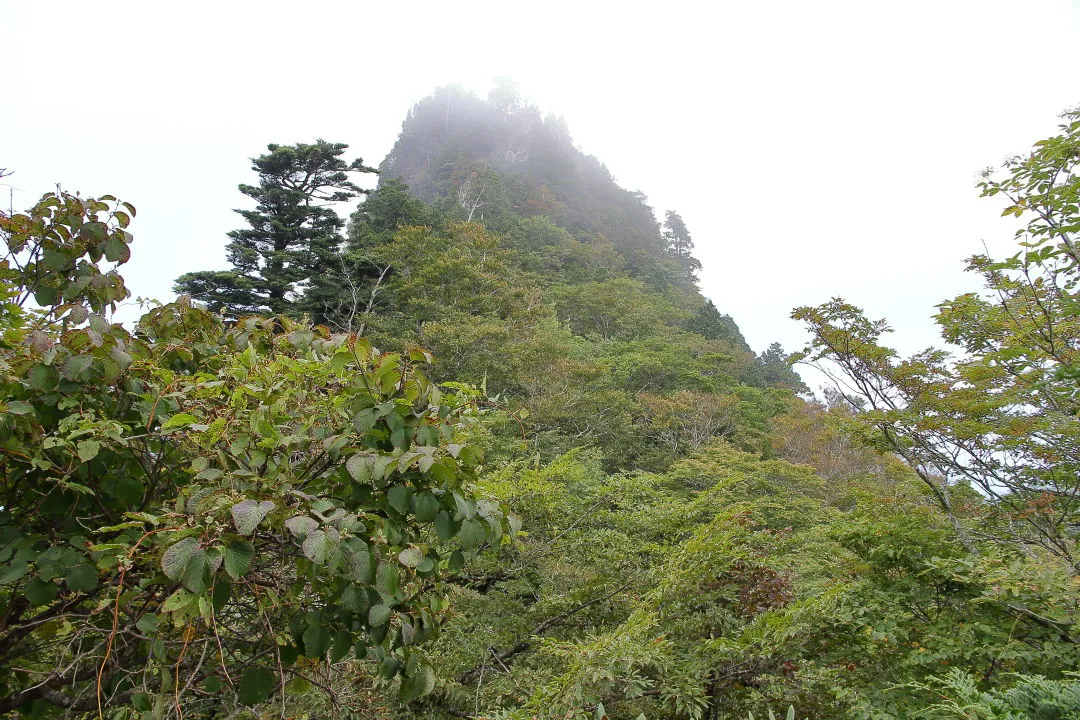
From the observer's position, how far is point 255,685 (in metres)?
1.66

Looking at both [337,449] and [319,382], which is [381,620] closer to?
[337,449]

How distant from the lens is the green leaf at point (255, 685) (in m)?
1.64

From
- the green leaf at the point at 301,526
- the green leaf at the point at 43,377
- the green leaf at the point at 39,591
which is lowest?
the green leaf at the point at 39,591

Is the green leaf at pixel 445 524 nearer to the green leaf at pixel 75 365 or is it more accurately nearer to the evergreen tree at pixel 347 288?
the green leaf at pixel 75 365

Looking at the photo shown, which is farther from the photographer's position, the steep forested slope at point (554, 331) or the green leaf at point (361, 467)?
the steep forested slope at point (554, 331)

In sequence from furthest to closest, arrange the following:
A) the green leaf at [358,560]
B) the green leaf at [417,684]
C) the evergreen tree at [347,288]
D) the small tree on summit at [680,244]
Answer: the small tree on summit at [680,244] → the evergreen tree at [347,288] → the green leaf at [417,684] → the green leaf at [358,560]

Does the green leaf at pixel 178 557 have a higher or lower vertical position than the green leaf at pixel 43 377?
lower

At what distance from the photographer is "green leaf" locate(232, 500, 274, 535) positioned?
1.27 m

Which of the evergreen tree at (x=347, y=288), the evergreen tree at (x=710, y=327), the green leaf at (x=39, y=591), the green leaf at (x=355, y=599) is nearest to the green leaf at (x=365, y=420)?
the green leaf at (x=355, y=599)

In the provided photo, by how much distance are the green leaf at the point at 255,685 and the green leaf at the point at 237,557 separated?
52cm

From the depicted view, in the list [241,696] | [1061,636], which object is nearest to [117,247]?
[241,696]

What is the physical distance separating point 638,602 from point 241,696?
10.4ft

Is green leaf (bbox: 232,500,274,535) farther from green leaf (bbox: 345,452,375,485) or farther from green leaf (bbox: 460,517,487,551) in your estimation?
green leaf (bbox: 460,517,487,551)

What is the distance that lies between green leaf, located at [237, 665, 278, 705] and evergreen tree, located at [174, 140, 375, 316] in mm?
13321
